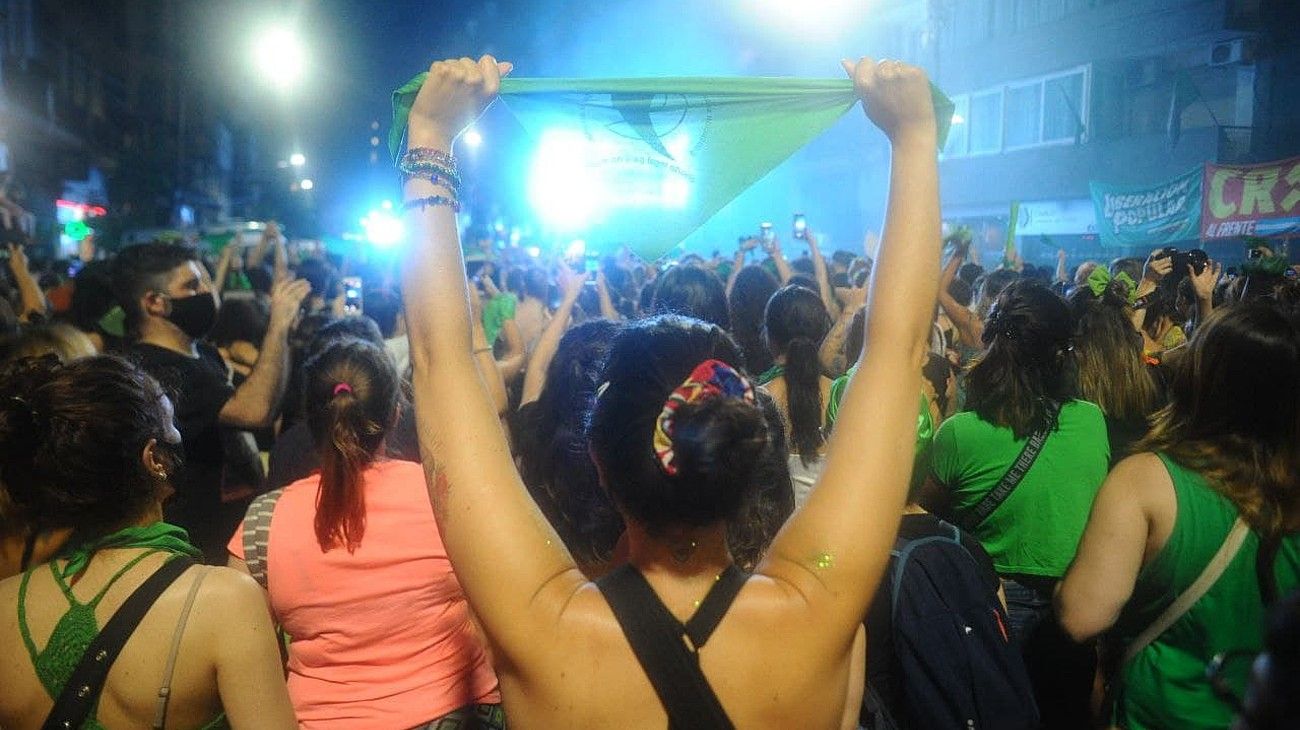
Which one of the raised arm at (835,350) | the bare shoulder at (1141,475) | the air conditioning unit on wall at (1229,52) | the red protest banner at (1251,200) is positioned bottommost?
the bare shoulder at (1141,475)

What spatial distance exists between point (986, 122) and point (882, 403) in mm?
30953

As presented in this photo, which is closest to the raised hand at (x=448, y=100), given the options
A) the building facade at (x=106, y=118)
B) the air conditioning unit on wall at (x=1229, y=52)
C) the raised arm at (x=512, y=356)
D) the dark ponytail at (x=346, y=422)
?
the dark ponytail at (x=346, y=422)

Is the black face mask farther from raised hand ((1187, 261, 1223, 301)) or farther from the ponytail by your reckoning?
raised hand ((1187, 261, 1223, 301))

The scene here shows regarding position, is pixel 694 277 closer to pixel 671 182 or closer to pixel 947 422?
pixel 947 422

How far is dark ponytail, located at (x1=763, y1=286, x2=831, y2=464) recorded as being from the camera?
3924 mm

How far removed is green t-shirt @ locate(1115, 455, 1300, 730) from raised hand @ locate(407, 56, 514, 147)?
224 centimetres

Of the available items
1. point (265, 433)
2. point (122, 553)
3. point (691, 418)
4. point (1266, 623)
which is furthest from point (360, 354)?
point (265, 433)

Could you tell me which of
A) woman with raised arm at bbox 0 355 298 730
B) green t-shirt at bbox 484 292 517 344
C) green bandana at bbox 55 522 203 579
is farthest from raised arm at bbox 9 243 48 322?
green bandana at bbox 55 522 203 579

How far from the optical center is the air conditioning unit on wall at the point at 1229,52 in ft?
62.8

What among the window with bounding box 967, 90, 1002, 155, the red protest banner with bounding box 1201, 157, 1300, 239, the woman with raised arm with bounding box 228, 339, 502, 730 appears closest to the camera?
the woman with raised arm with bounding box 228, 339, 502, 730

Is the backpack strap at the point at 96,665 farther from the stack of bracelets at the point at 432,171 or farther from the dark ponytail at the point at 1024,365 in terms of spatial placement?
the dark ponytail at the point at 1024,365

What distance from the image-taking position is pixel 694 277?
5.54 metres

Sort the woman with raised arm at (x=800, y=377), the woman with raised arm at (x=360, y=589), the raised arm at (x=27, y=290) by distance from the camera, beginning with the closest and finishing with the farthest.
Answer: the woman with raised arm at (x=360, y=589), the woman with raised arm at (x=800, y=377), the raised arm at (x=27, y=290)

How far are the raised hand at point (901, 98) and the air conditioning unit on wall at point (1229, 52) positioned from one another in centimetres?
2291
